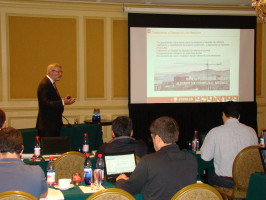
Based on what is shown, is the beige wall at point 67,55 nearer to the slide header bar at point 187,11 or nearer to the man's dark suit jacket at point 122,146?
the slide header bar at point 187,11

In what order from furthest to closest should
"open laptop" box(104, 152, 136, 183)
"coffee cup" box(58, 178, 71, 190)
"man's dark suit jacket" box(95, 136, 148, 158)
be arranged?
"man's dark suit jacket" box(95, 136, 148, 158)
"open laptop" box(104, 152, 136, 183)
"coffee cup" box(58, 178, 71, 190)

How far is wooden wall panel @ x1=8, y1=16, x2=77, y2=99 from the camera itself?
7.50 meters

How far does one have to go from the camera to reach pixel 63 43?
775 cm

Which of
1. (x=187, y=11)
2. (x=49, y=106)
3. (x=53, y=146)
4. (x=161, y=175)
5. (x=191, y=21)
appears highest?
(x=187, y=11)

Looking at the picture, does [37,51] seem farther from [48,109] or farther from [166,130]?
[166,130]

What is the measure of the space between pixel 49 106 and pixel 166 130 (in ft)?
11.0

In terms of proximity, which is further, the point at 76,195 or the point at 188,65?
the point at 188,65

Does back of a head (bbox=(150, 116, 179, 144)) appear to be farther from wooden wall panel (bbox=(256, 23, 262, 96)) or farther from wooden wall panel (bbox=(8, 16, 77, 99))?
wooden wall panel (bbox=(256, 23, 262, 96))

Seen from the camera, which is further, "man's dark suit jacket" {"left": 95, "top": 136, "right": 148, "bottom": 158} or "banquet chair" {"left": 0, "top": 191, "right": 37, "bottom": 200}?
"man's dark suit jacket" {"left": 95, "top": 136, "right": 148, "bottom": 158}

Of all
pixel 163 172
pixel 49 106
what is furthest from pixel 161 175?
pixel 49 106

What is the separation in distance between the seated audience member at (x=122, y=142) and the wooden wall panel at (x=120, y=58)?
4685mm

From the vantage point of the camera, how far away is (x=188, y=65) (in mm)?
8125

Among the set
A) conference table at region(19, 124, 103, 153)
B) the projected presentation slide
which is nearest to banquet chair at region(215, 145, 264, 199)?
conference table at region(19, 124, 103, 153)

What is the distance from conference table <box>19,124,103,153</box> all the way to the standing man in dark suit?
216mm
